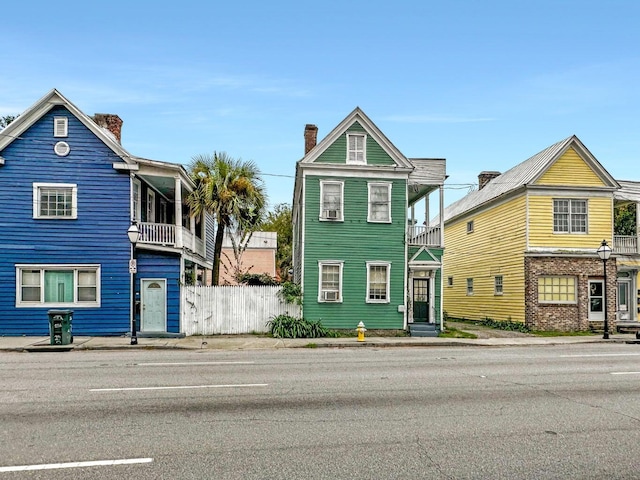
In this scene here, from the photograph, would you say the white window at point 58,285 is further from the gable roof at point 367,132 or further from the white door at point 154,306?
the gable roof at point 367,132

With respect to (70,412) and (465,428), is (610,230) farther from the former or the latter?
(70,412)

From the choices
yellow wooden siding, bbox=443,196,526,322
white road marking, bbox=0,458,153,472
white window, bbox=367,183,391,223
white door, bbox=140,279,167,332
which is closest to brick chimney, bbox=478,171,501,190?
yellow wooden siding, bbox=443,196,526,322

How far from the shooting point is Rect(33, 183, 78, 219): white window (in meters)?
21.4

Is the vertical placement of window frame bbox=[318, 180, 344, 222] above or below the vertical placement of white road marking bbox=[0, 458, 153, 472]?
above

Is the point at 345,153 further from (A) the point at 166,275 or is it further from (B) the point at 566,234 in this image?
(B) the point at 566,234

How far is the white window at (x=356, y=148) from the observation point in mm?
23547

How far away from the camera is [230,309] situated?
73.5 feet

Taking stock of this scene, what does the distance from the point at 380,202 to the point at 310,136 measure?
5442mm

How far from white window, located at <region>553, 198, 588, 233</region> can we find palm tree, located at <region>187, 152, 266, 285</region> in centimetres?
1401

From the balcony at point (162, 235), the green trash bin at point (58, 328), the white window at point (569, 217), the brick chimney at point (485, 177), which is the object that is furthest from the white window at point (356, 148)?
the brick chimney at point (485, 177)

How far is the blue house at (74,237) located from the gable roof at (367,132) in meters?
6.00

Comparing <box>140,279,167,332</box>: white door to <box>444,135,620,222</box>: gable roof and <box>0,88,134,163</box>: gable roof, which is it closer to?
<box>0,88,134,163</box>: gable roof

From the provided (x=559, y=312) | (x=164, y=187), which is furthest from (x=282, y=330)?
(x=559, y=312)

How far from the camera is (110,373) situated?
476 inches
